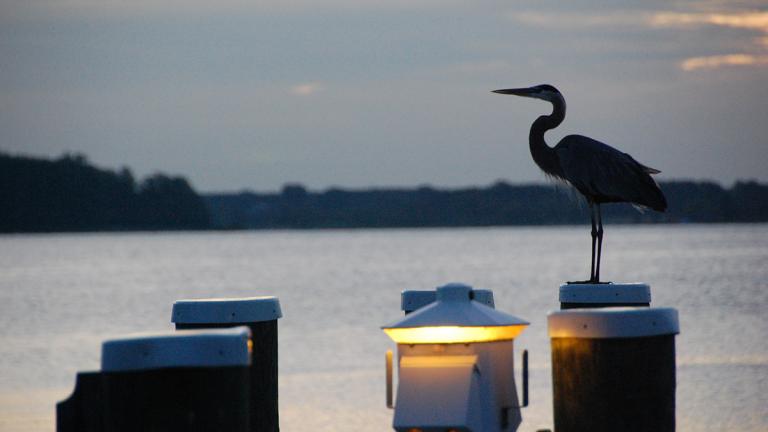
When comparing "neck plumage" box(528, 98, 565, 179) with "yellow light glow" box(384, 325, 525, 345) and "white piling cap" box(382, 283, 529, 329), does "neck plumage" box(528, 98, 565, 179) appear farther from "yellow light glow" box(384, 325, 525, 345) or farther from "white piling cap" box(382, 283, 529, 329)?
"yellow light glow" box(384, 325, 525, 345)

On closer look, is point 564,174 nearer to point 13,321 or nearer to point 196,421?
point 196,421

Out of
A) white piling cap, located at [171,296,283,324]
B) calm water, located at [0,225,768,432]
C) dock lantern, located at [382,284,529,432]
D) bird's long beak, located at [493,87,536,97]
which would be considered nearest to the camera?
dock lantern, located at [382,284,529,432]

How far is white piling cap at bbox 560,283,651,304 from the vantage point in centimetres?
757

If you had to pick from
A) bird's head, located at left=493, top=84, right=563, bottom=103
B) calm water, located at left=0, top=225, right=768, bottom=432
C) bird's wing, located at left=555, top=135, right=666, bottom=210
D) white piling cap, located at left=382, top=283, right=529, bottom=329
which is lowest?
calm water, located at left=0, top=225, right=768, bottom=432

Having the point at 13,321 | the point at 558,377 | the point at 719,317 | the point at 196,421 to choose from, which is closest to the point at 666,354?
the point at 558,377

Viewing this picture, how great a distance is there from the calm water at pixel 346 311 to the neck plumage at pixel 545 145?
17.9ft

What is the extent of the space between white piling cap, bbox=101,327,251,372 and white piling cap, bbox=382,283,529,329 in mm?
770

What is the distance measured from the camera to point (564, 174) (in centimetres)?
973

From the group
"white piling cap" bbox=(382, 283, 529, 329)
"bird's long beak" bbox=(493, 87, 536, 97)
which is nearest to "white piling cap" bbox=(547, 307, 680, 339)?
"white piling cap" bbox=(382, 283, 529, 329)

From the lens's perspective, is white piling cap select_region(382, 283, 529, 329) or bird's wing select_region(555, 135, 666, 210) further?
bird's wing select_region(555, 135, 666, 210)

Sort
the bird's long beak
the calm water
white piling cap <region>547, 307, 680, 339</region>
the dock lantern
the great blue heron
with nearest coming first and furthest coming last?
the dock lantern < white piling cap <region>547, 307, 680, 339</region> < the bird's long beak < the great blue heron < the calm water

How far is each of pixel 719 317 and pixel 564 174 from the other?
31.9m

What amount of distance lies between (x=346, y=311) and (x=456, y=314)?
126 ft

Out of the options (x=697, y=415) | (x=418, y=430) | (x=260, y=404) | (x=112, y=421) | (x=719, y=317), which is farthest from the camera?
(x=719, y=317)
